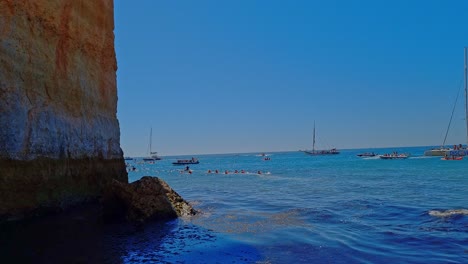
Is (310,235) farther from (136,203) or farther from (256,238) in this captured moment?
(136,203)

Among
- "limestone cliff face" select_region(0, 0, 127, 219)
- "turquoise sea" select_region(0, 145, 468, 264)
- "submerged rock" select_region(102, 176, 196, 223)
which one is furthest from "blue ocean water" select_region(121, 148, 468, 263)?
"limestone cliff face" select_region(0, 0, 127, 219)

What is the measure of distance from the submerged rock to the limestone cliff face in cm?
183

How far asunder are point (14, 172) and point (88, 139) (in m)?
5.04

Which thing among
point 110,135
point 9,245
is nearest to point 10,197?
point 9,245

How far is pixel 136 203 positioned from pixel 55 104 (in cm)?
466

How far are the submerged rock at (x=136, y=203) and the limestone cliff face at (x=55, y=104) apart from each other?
1829mm

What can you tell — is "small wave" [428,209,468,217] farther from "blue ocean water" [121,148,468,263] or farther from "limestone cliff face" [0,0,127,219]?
"limestone cliff face" [0,0,127,219]

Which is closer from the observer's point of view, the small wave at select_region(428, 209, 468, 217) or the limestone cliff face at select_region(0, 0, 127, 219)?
the limestone cliff face at select_region(0, 0, 127, 219)

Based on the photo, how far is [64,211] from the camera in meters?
Answer: 12.1

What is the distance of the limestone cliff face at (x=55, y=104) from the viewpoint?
10.2 metres

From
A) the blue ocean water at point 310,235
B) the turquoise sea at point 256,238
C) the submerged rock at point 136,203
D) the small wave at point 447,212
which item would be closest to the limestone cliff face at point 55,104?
the turquoise sea at point 256,238

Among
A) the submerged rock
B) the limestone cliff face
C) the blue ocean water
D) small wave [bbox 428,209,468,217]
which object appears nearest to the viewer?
the blue ocean water

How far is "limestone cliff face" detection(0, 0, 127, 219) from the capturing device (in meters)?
10.2

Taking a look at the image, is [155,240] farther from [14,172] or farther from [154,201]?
[14,172]
